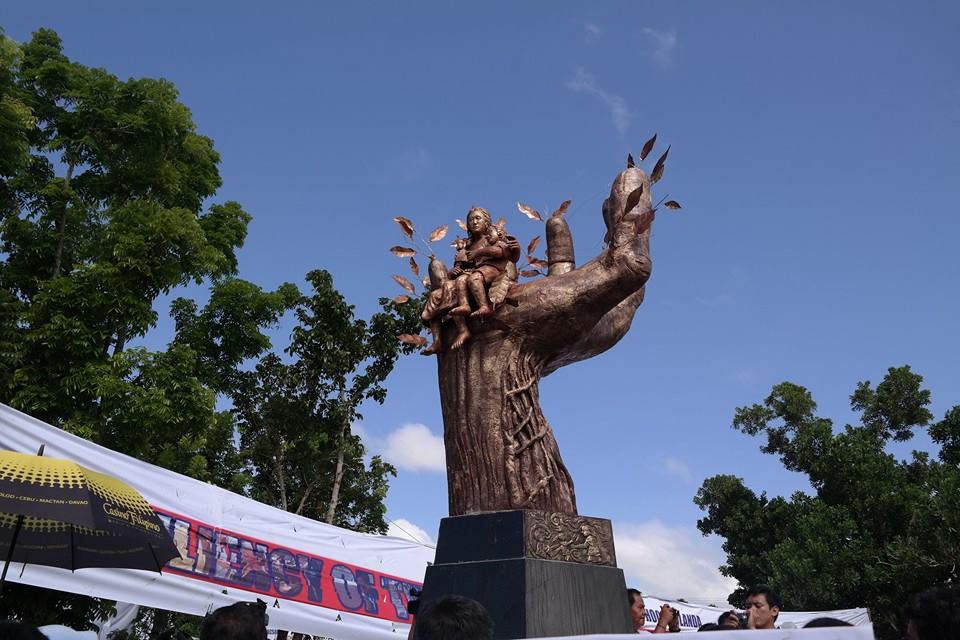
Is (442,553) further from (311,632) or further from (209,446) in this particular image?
(209,446)

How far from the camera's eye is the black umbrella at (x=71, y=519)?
4.13 metres

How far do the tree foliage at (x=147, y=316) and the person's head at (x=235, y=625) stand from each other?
6.45 meters

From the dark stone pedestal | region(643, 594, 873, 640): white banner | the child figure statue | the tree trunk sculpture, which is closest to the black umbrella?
the dark stone pedestal

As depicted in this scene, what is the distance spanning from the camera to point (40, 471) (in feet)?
14.1

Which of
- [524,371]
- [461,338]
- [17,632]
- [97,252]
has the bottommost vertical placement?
[17,632]

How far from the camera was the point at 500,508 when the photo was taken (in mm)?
5777

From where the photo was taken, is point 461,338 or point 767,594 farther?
point 461,338

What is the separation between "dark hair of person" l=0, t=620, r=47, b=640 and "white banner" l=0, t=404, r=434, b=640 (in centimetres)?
373

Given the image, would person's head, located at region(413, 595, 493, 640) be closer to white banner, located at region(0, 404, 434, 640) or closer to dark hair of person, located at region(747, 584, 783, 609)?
dark hair of person, located at region(747, 584, 783, 609)

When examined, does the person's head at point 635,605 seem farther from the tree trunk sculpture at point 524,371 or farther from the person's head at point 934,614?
the person's head at point 934,614

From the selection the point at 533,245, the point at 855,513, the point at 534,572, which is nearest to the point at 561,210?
the point at 533,245

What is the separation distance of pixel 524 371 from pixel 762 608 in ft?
7.58

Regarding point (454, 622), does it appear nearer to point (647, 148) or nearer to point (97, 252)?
point (647, 148)

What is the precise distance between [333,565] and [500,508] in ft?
9.61
